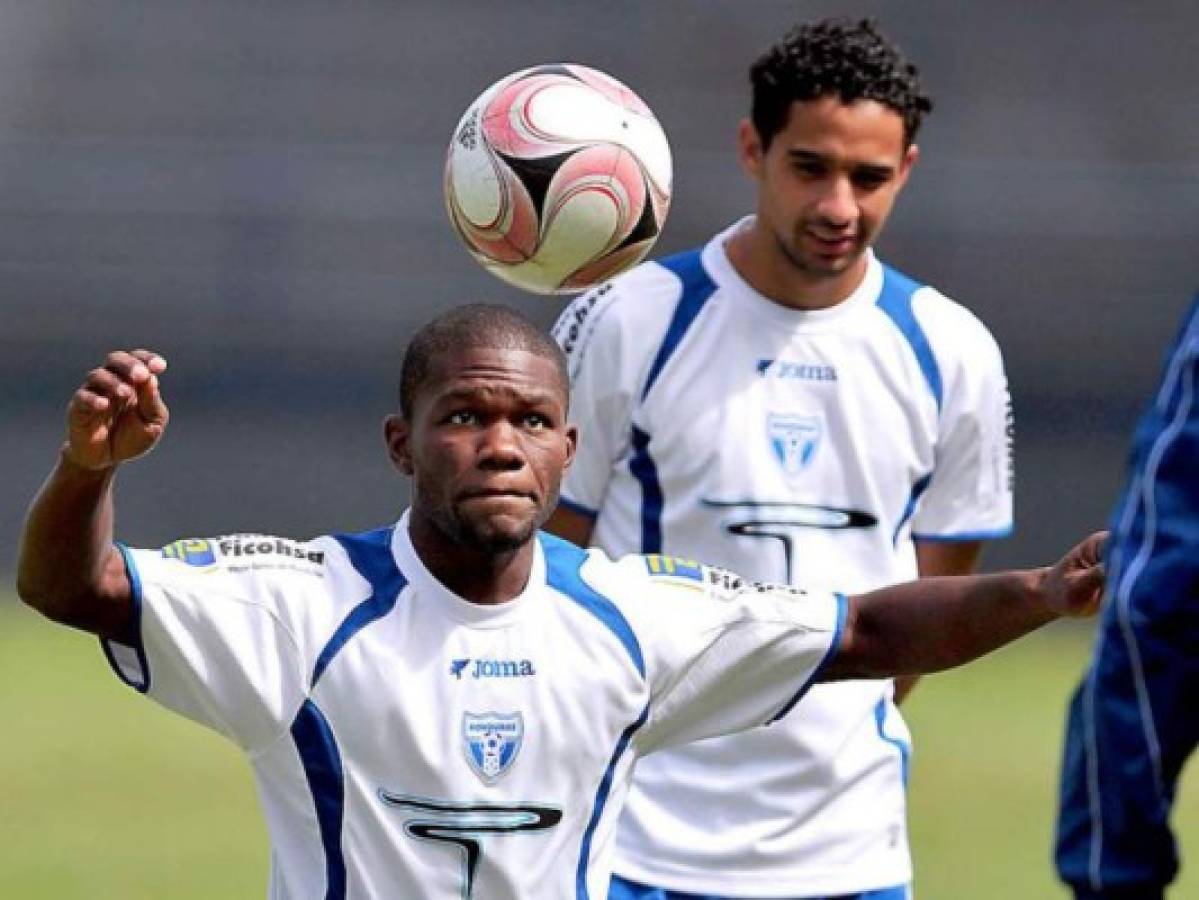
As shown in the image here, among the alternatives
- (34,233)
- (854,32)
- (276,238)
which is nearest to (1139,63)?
(276,238)

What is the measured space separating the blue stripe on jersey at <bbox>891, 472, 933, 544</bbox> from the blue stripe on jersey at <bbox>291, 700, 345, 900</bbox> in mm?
1867

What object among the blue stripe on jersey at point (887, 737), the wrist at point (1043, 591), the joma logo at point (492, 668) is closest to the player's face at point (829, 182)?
the blue stripe on jersey at point (887, 737)

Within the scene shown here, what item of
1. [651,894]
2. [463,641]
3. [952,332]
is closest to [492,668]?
[463,641]

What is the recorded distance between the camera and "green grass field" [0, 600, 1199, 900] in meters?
9.12

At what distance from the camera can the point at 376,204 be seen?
16938mm

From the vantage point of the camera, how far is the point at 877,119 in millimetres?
6031

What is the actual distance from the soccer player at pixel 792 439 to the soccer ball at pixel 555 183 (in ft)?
1.52

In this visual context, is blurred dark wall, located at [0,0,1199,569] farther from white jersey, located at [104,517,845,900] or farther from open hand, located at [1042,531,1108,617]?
open hand, located at [1042,531,1108,617]

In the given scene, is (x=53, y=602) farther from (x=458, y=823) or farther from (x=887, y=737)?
(x=887, y=737)

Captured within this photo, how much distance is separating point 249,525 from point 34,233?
2909mm

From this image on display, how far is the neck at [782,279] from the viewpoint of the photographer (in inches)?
237

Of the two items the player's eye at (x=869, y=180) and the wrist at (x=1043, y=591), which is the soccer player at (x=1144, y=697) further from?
the player's eye at (x=869, y=180)

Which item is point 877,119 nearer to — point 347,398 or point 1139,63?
point 347,398

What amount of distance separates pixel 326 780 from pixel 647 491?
5.26 feet
